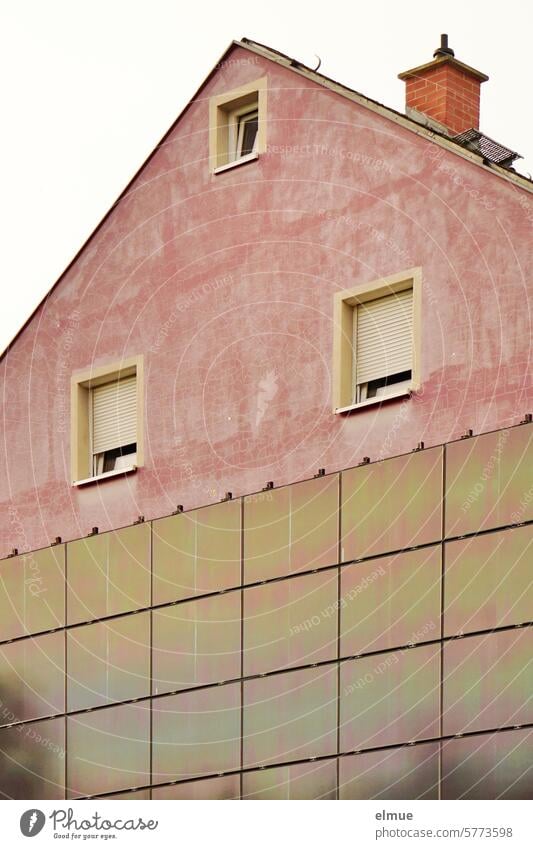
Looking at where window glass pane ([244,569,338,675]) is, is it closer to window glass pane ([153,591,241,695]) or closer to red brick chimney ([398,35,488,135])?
window glass pane ([153,591,241,695])

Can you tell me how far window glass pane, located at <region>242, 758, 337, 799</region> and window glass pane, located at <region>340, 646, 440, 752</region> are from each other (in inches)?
18.9

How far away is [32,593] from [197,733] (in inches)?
190

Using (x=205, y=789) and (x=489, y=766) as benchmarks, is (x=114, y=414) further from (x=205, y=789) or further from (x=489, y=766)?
(x=489, y=766)

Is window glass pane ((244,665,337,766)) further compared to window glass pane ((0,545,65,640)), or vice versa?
window glass pane ((0,545,65,640))

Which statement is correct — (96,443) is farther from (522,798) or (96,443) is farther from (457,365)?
(522,798)

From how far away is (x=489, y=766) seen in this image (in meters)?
36.5

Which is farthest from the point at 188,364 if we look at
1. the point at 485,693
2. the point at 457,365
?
the point at 485,693

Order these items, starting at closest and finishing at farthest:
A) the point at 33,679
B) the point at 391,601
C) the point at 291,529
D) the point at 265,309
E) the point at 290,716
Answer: the point at 391,601 → the point at 290,716 → the point at 291,529 → the point at 265,309 → the point at 33,679

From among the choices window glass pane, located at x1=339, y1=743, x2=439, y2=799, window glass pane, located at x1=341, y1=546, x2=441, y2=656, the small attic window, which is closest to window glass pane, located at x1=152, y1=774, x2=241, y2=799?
window glass pane, located at x1=339, y1=743, x2=439, y2=799

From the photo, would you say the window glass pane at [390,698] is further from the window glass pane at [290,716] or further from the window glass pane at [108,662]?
the window glass pane at [108,662]

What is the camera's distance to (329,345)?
40.4 meters

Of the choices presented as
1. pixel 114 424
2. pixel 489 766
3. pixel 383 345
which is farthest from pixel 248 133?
pixel 489 766

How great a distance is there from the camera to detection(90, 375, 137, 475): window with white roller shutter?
4356 cm

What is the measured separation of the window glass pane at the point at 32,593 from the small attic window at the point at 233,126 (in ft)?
22.2
